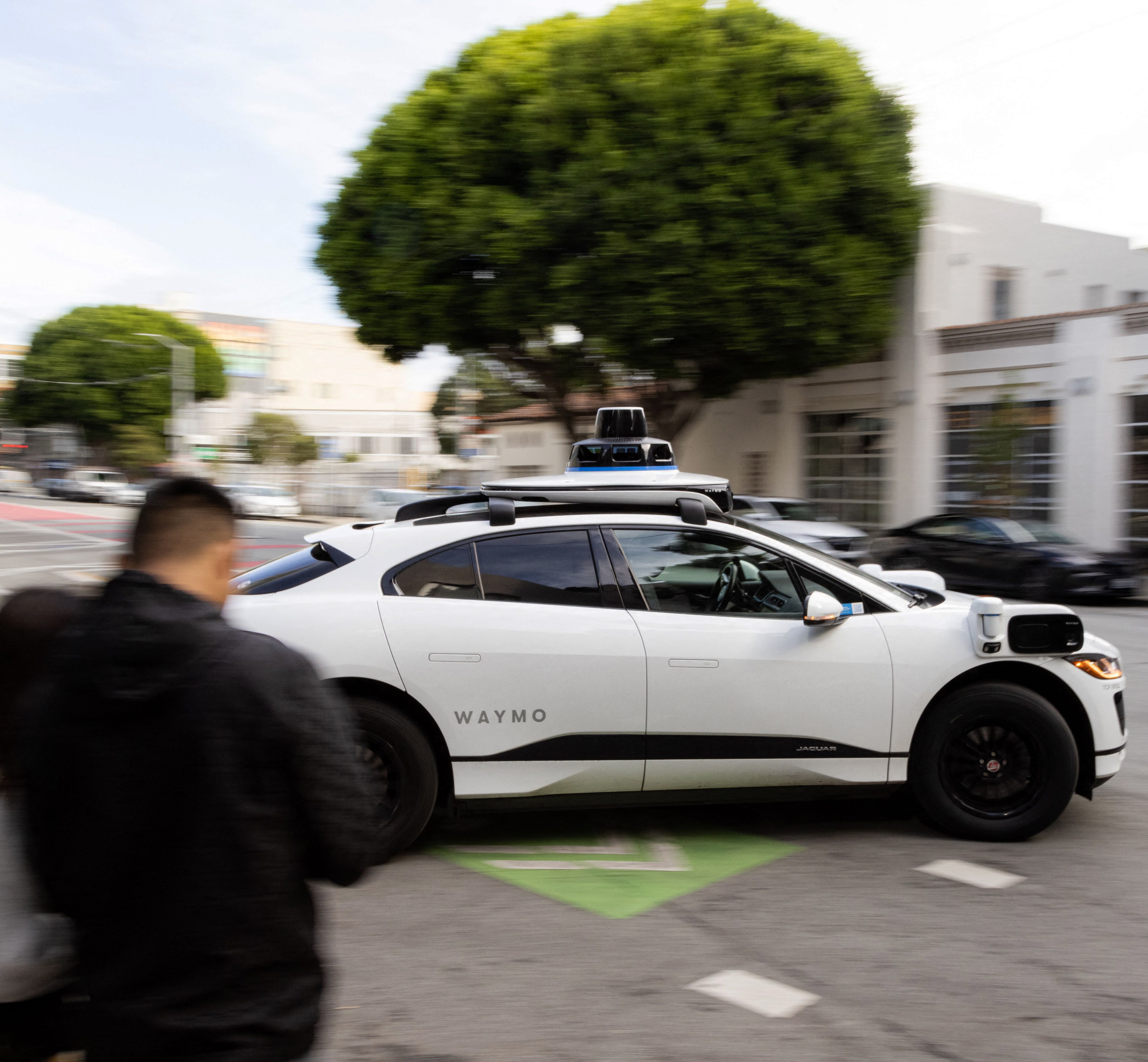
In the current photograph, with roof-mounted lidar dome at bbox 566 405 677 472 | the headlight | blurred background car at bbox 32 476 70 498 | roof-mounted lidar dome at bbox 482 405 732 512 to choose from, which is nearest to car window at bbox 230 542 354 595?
roof-mounted lidar dome at bbox 482 405 732 512

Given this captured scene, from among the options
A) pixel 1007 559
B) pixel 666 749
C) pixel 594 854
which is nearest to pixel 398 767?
pixel 594 854

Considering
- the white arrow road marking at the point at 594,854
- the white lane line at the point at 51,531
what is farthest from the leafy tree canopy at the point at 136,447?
the white arrow road marking at the point at 594,854

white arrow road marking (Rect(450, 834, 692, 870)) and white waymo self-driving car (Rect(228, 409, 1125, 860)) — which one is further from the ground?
white waymo self-driving car (Rect(228, 409, 1125, 860))

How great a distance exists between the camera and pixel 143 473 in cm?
5762

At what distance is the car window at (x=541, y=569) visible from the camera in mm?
4754

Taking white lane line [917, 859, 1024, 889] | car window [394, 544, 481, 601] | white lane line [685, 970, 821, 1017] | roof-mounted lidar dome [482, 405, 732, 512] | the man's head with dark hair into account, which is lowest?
white lane line [685, 970, 821, 1017]

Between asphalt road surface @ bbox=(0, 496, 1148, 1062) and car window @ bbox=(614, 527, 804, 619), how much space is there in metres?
1.07

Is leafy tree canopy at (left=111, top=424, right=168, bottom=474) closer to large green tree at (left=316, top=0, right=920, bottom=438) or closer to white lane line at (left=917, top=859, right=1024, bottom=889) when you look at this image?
large green tree at (left=316, top=0, right=920, bottom=438)

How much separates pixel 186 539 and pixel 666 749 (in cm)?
316

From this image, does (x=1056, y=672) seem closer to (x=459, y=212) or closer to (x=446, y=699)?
(x=446, y=699)

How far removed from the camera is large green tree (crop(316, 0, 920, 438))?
1920 cm

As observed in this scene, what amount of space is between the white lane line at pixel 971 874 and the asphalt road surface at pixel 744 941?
2cm

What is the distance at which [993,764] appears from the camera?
192 inches

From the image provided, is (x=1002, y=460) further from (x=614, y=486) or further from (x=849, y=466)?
(x=614, y=486)
